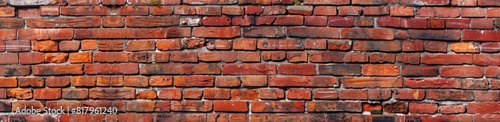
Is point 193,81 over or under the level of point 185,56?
under

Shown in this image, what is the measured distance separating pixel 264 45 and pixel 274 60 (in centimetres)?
10

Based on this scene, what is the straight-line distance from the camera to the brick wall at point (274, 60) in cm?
237

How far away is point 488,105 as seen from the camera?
238 cm

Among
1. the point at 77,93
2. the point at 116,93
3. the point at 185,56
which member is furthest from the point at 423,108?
the point at 77,93

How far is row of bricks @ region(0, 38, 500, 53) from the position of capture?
237 cm

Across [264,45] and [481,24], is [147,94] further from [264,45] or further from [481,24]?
[481,24]

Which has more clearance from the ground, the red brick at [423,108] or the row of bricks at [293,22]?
the row of bricks at [293,22]

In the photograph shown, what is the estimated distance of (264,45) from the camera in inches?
93.2

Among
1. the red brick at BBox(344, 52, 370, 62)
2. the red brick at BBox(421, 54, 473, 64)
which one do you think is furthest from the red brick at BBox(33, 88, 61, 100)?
the red brick at BBox(421, 54, 473, 64)

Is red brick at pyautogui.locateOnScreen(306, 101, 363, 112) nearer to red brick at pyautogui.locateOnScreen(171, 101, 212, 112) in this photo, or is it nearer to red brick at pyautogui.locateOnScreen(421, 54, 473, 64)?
red brick at pyautogui.locateOnScreen(421, 54, 473, 64)

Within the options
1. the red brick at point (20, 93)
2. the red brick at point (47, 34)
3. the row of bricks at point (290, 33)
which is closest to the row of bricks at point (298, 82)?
the row of bricks at point (290, 33)

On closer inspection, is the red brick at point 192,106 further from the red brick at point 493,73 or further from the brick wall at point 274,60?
the red brick at point 493,73

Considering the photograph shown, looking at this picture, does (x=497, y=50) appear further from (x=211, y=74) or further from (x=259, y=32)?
(x=211, y=74)

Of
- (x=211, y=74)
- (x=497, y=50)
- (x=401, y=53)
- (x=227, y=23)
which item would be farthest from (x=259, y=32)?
(x=497, y=50)
